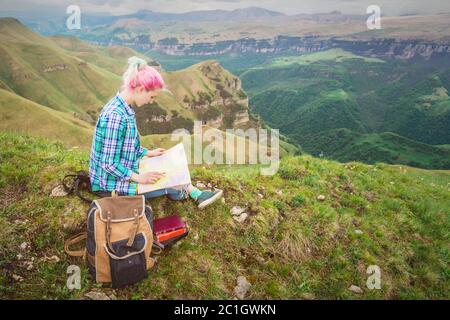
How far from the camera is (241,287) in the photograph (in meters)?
6.52

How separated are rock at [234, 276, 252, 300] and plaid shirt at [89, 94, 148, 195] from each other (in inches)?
112

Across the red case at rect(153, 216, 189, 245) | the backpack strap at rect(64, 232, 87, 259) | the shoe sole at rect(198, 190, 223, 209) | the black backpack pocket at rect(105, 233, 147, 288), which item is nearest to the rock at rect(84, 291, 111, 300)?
the black backpack pocket at rect(105, 233, 147, 288)

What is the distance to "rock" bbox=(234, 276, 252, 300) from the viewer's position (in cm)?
638

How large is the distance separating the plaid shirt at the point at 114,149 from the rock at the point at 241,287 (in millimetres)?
2854

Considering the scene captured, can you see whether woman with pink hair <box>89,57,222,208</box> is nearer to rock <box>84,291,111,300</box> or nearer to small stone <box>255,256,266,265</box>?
rock <box>84,291,111,300</box>

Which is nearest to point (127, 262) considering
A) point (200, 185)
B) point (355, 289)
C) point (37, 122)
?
point (200, 185)

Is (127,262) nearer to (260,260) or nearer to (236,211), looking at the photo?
(260,260)

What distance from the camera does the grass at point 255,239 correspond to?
242 inches

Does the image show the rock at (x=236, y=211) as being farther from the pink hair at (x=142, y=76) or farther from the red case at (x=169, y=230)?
the pink hair at (x=142, y=76)

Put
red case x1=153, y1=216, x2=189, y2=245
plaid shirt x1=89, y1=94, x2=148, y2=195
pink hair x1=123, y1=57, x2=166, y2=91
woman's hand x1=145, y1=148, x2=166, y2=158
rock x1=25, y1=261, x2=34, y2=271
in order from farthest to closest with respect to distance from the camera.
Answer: woman's hand x1=145, y1=148, x2=166, y2=158, red case x1=153, y1=216, x2=189, y2=245, plaid shirt x1=89, y1=94, x2=148, y2=195, pink hair x1=123, y1=57, x2=166, y2=91, rock x1=25, y1=261, x2=34, y2=271

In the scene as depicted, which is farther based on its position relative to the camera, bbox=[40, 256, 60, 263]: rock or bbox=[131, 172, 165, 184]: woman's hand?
bbox=[131, 172, 165, 184]: woman's hand

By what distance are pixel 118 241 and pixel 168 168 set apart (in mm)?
2130
